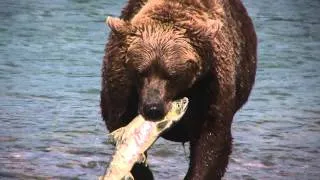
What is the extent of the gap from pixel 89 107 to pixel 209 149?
4.33 metres

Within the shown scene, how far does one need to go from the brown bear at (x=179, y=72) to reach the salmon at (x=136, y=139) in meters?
0.09

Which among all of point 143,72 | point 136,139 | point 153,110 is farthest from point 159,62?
point 136,139

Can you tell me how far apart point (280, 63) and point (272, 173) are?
570cm

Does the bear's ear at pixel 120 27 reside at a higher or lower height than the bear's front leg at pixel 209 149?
higher

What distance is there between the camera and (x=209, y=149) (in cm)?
674

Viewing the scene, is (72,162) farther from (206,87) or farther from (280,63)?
(280,63)

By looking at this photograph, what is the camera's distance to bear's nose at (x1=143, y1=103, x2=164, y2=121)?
6.09 metres

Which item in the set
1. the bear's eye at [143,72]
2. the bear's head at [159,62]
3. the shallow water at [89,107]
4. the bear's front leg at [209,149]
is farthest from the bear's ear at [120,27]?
the shallow water at [89,107]

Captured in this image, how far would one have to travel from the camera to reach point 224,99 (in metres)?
6.71

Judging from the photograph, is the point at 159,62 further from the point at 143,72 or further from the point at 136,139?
the point at 136,139

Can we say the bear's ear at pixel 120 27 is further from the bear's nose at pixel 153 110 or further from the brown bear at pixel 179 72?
the bear's nose at pixel 153 110

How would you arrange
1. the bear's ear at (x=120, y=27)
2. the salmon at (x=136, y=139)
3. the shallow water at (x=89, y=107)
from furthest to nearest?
the shallow water at (x=89, y=107) < the bear's ear at (x=120, y=27) < the salmon at (x=136, y=139)

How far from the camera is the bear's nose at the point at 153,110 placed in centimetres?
609

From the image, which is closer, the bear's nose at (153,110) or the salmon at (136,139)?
the bear's nose at (153,110)
